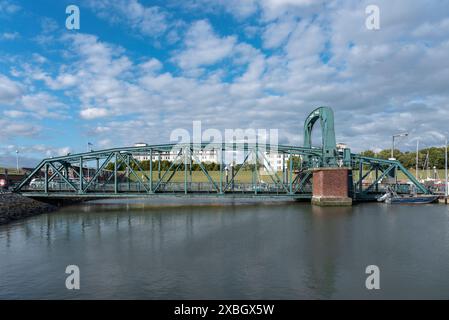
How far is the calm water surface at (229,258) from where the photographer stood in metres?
13.3

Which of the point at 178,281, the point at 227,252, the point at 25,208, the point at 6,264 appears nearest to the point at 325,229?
the point at 227,252

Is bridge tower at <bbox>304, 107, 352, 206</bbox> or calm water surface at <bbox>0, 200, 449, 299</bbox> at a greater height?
bridge tower at <bbox>304, 107, 352, 206</bbox>

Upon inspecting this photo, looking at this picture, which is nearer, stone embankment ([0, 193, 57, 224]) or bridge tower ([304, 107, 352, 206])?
stone embankment ([0, 193, 57, 224])

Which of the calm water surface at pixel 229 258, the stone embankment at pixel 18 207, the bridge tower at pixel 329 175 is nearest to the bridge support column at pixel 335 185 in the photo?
the bridge tower at pixel 329 175

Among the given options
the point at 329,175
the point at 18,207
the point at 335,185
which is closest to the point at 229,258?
the point at 329,175

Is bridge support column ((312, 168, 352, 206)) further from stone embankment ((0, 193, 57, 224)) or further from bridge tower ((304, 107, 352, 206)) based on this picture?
stone embankment ((0, 193, 57, 224))

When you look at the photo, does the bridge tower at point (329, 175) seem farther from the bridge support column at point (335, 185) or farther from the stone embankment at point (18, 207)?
the stone embankment at point (18, 207)

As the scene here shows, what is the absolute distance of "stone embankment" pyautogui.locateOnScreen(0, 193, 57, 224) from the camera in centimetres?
3409

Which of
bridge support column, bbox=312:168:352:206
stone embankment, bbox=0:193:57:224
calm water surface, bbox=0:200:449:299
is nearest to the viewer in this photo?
calm water surface, bbox=0:200:449:299

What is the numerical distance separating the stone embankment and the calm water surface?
14.5ft

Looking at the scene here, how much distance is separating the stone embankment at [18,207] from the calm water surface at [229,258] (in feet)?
14.5

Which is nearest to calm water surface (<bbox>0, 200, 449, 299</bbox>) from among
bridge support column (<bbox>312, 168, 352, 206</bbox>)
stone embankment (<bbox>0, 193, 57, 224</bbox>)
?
stone embankment (<bbox>0, 193, 57, 224</bbox>)

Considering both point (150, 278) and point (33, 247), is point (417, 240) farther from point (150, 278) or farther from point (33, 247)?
point (33, 247)

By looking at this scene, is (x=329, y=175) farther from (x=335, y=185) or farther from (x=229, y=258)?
(x=229, y=258)
